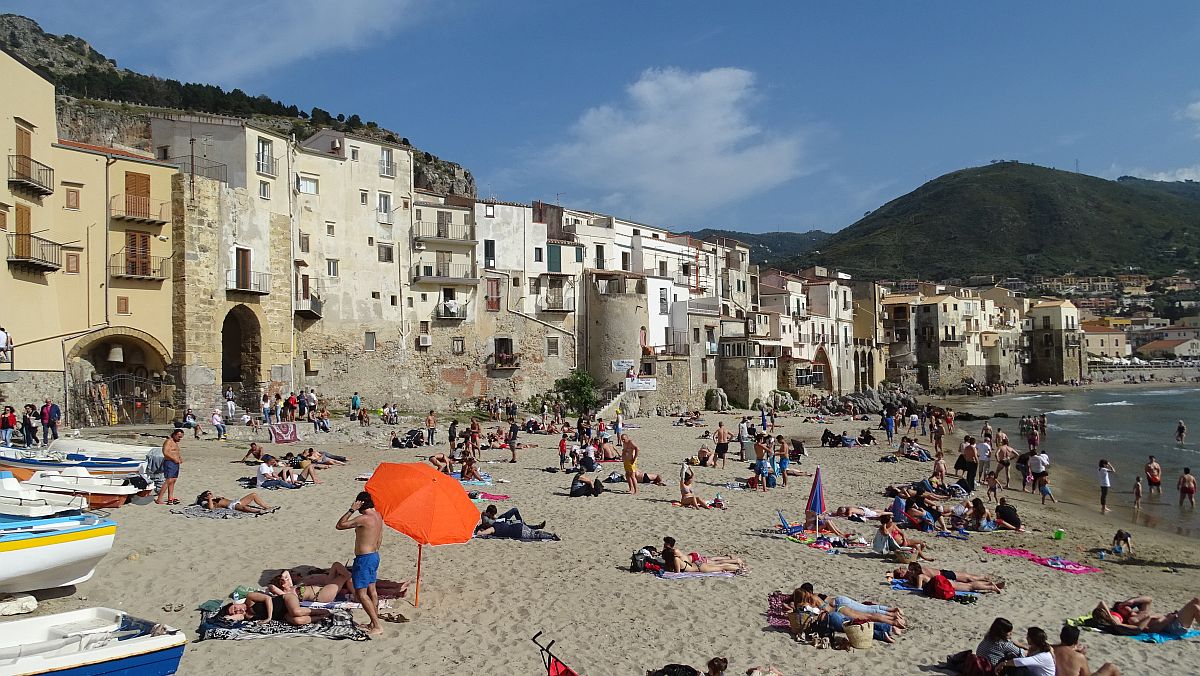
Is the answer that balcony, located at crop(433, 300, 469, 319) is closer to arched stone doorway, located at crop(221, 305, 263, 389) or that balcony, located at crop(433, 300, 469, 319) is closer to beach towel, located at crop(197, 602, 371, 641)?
arched stone doorway, located at crop(221, 305, 263, 389)

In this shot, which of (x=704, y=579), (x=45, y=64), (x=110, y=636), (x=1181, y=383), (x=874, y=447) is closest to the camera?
(x=110, y=636)

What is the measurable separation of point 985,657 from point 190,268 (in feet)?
91.9

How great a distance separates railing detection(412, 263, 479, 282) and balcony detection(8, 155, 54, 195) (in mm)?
16517

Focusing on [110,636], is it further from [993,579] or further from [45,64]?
[45,64]

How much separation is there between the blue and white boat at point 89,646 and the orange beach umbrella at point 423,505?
237 centimetres

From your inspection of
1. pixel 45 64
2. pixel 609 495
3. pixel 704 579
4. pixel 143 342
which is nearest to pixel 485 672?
pixel 704 579

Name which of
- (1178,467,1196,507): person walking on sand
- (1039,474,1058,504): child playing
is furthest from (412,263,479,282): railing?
(1178,467,1196,507): person walking on sand

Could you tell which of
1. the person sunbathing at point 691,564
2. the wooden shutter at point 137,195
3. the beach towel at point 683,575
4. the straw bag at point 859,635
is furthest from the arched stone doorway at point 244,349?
the straw bag at point 859,635

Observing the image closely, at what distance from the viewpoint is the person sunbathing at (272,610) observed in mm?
8359

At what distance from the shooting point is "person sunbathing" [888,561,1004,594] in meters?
11.2

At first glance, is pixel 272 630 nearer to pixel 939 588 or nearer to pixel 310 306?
pixel 939 588

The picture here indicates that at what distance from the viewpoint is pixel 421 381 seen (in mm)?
38250

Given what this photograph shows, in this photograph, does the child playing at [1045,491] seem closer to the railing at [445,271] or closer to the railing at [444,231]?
the railing at [445,271]

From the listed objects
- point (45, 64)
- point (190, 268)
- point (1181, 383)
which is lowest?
point (1181, 383)
